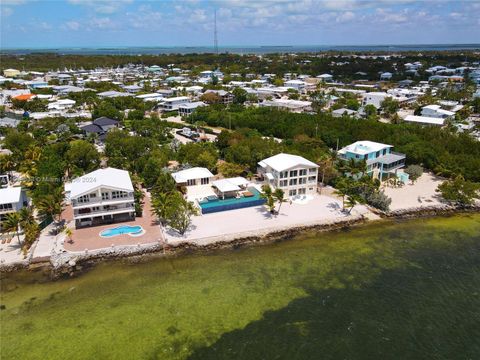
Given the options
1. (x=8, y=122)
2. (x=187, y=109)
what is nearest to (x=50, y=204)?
(x=8, y=122)

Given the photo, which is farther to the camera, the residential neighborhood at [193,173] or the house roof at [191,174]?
the house roof at [191,174]

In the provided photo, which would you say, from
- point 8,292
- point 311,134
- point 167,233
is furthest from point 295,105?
point 8,292

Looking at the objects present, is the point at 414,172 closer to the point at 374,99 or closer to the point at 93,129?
the point at 93,129

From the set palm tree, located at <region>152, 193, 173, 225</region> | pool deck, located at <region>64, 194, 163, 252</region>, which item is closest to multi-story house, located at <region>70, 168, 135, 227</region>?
pool deck, located at <region>64, 194, 163, 252</region>

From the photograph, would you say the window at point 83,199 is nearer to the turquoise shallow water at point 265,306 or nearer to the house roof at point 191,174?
the turquoise shallow water at point 265,306

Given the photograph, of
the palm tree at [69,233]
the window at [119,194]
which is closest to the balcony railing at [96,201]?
the window at [119,194]

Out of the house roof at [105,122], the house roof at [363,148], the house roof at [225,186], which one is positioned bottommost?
the house roof at [225,186]

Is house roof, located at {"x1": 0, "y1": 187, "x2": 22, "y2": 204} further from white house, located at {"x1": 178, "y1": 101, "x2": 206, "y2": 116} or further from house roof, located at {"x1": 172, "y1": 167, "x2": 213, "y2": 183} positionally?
white house, located at {"x1": 178, "y1": 101, "x2": 206, "y2": 116}
